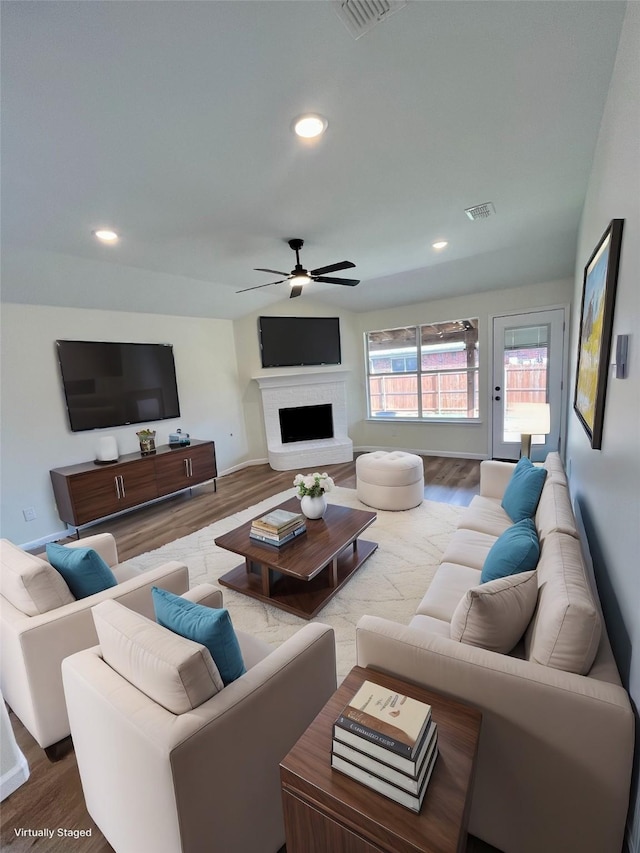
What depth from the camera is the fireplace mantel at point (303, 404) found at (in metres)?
5.77

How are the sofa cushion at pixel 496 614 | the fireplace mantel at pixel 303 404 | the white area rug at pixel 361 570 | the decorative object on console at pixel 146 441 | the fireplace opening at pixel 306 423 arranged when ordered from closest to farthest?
the sofa cushion at pixel 496 614 < the white area rug at pixel 361 570 < the decorative object on console at pixel 146 441 < the fireplace mantel at pixel 303 404 < the fireplace opening at pixel 306 423

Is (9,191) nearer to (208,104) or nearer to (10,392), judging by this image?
(208,104)

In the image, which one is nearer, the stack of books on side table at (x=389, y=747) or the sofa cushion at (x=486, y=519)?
the stack of books on side table at (x=389, y=747)

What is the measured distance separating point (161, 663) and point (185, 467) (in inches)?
148

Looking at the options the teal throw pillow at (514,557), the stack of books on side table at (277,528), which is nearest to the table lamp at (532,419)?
the teal throw pillow at (514,557)

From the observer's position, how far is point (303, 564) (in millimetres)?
2309

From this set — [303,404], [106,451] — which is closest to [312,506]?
[106,451]

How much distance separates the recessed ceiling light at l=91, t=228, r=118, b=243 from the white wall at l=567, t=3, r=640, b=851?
3113mm

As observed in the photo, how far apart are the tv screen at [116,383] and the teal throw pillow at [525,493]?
414cm

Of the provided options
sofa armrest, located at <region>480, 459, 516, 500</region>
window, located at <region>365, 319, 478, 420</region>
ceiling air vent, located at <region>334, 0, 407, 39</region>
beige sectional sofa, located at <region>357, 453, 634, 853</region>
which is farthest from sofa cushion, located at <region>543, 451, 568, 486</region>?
window, located at <region>365, 319, 478, 420</region>

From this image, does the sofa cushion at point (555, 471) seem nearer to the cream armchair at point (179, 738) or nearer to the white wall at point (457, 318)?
the cream armchair at point (179, 738)

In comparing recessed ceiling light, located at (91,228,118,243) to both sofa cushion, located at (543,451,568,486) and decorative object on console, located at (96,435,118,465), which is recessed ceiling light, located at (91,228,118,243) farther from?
sofa cushion, located at (543,451,568,486)

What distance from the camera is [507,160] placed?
2.23 m

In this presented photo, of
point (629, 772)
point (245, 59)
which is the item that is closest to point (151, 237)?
point (245, 59)
